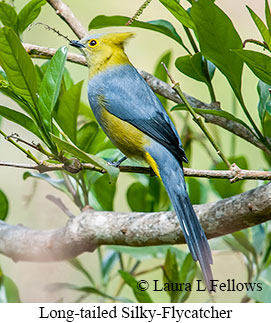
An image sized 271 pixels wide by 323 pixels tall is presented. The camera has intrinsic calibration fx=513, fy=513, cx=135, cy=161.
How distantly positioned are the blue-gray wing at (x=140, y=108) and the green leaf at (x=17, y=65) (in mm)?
767

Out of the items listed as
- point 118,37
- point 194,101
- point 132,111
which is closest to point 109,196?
point 132,111

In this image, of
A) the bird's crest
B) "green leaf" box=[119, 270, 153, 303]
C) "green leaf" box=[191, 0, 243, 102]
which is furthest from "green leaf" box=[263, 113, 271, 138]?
the bird's crest

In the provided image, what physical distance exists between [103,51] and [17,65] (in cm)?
122

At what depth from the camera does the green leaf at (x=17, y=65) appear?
171 cm

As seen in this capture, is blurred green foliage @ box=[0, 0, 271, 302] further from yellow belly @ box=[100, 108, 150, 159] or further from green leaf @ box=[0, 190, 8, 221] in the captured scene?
yellow belly @ box=[100, 108, 150, 159]

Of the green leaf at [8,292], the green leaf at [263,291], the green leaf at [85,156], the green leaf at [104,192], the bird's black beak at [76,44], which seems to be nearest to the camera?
the green leaf at [85,156]

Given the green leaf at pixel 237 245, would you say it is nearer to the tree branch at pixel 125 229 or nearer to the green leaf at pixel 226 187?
the green leaf at pixel 226 187

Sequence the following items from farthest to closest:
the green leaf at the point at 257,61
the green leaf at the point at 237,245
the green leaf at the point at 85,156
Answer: the green leaf at the point at 237,245 < the green leaf at the point at 257,61 < the green leaf at the point at 85,156

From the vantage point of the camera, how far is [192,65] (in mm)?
2178

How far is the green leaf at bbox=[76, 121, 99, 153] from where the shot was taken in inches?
95.1

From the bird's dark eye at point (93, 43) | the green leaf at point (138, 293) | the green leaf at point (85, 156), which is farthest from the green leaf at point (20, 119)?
the bird's dark eye at point (93, 43)

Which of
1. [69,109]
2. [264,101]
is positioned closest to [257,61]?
[264,101]

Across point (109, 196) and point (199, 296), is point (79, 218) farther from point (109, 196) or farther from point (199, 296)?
point (199, 296)

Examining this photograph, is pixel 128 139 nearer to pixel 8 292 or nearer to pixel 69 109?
pixel 69 109
